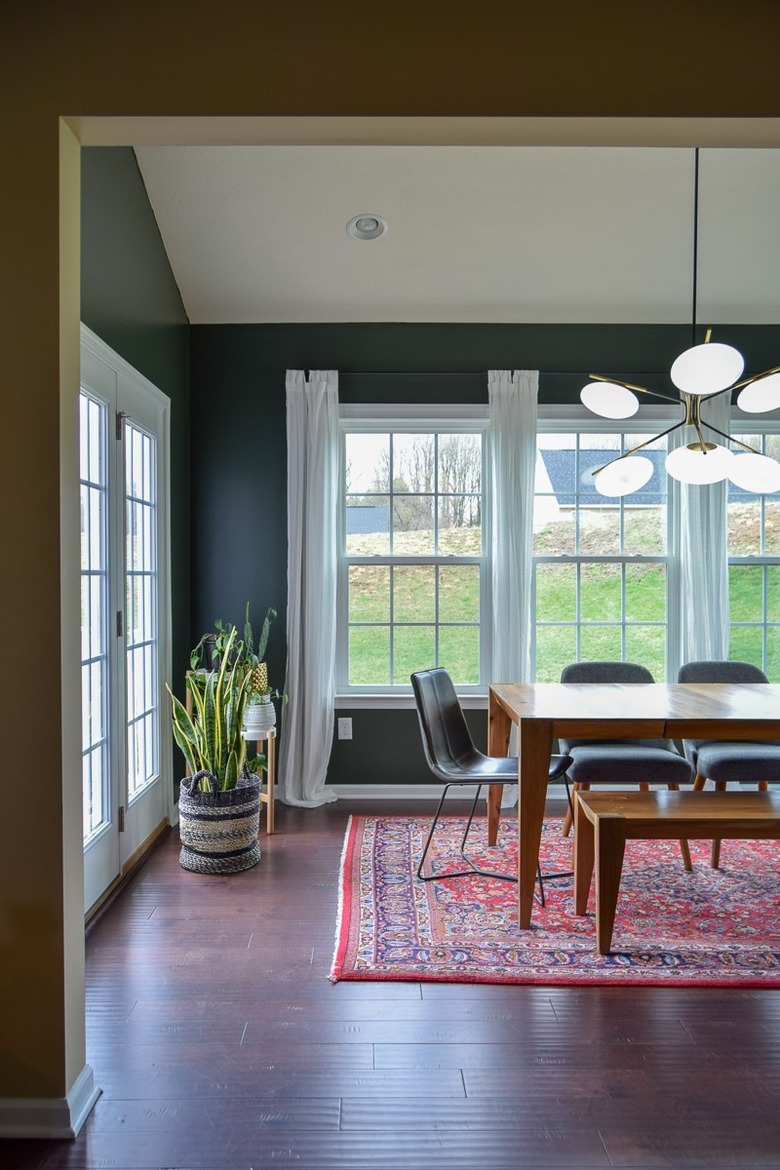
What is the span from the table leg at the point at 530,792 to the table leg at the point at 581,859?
0.19m

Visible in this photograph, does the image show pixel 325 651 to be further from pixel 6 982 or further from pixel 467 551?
pixel 6 982

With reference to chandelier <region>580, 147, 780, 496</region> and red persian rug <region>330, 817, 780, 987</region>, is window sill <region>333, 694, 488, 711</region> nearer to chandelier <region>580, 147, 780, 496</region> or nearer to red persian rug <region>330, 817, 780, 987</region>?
red persian rug <region>330, 817, 780, 987</region>

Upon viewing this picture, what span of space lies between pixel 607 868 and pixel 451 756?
98 centimetres

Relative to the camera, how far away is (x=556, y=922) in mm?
2836

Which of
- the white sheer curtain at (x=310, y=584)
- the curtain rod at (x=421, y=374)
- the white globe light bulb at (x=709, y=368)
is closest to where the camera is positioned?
the white globe light bulb at (x=709, y=368)

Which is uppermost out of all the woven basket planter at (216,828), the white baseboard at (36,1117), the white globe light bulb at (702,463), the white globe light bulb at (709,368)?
the white globe light bulb at (709,368)

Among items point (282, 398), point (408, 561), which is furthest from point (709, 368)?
point (282, 398)

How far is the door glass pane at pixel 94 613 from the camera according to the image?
2887 mm

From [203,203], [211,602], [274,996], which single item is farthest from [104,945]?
[203,203]

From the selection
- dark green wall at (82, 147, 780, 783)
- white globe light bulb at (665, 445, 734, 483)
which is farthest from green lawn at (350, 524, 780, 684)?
white globe light bulb at (665, 445, 734, 483)

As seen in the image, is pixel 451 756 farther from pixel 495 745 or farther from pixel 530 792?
pixel 530 792

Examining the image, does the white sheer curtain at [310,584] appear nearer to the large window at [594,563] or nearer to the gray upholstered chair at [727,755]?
the large window at [594,563]

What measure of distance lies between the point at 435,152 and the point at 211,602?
2599 millimetres

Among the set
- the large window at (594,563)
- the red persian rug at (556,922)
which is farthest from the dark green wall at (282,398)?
the red persian rug at (556,922)
